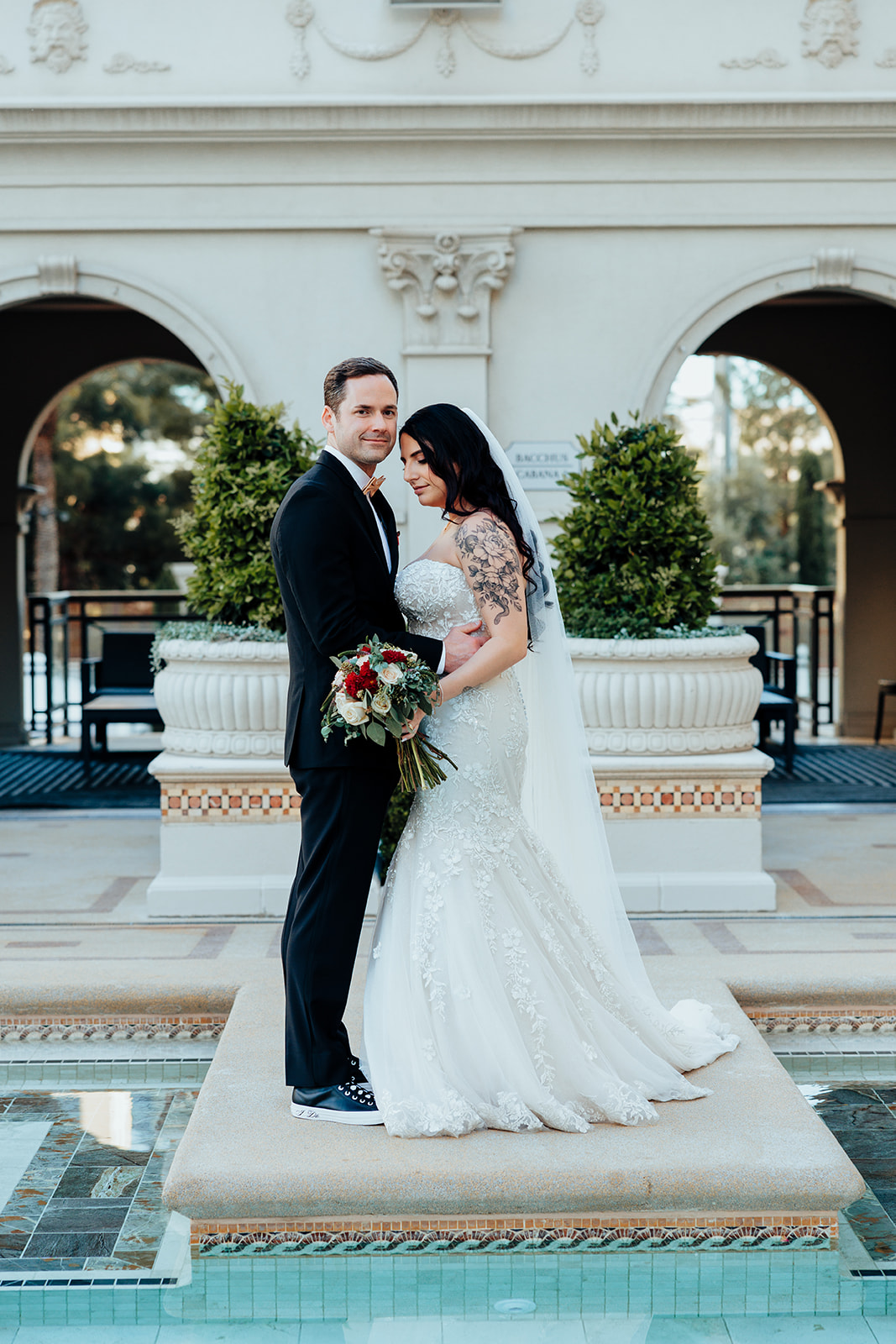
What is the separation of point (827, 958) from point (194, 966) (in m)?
2.17

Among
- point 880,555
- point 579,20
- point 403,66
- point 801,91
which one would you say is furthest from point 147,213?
point 880,555

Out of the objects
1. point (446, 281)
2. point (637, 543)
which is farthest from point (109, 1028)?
point (446, 281)

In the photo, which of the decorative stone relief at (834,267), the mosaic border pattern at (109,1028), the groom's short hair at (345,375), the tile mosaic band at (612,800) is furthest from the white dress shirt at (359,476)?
the decorative stone relief at (834,267)

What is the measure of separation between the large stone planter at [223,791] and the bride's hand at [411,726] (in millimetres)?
2550

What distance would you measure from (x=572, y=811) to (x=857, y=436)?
8.98 m

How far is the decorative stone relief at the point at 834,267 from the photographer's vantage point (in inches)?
303

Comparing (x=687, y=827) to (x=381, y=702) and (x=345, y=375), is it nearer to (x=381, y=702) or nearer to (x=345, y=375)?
(x=381, y=702)

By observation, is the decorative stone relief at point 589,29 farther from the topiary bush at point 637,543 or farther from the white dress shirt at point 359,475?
the white dress shirt at point 359,475

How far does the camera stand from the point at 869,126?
298 inches

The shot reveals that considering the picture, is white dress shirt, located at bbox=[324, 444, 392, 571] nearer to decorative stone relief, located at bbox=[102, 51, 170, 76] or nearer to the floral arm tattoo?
the floral arm tattoo

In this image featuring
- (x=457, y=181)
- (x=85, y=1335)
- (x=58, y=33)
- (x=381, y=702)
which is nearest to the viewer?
(x=85, y=1335)

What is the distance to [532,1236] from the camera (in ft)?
9.21

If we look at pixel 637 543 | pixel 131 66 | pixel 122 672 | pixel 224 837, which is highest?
pixel 131 66

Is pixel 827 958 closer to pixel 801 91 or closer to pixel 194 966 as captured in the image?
pixel 194 966
